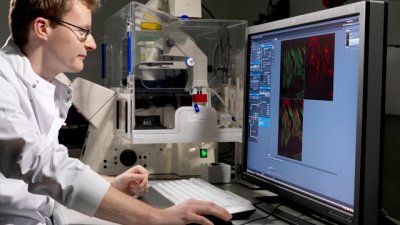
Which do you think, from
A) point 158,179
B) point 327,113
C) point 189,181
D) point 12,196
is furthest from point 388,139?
point 12,196

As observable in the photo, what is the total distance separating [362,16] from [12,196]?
992 mm

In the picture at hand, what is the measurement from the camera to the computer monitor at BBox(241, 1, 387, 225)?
3.58ft

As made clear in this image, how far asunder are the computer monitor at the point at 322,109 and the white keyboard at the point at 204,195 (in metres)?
0.11

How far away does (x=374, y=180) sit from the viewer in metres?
1.10

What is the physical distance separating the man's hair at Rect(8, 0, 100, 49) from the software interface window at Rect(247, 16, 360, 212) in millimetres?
614

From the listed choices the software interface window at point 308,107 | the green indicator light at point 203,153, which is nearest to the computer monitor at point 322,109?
the software interface window at point 308,107

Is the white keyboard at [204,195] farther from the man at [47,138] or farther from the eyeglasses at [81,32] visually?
the eyeglasses at [81,32]

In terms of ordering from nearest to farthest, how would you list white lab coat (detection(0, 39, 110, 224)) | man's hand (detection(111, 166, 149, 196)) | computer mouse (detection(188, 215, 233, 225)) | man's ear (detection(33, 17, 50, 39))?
white lab coat (detection(0, 39, 110, 224))
computer mouse (detection(188, 215, 233, 225))
man's ear (detection(33, 17, 50, 39))
man's hand (detection(111, 166, 149, 196))

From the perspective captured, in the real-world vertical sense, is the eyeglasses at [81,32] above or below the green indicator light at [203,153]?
above

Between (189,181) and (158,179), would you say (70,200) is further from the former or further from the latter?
(158,179)

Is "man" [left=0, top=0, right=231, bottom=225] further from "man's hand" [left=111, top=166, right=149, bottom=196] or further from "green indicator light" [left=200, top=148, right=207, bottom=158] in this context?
"green indicator light" [left=200, top=148, right=207, bottom=158]

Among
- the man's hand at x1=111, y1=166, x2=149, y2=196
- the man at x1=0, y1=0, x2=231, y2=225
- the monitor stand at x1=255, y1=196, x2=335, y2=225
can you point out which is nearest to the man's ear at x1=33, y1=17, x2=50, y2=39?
the man at x1=0, y1=0, x2=231, y2=225

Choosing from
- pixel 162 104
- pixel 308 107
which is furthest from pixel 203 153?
pixel 308 107

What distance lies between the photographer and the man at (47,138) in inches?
42.7
